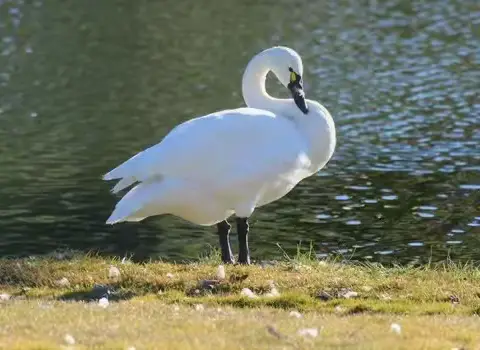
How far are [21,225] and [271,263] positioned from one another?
6.85 metres

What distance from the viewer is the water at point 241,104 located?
16.9m

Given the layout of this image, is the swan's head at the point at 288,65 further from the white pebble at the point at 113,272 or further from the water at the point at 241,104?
the water at the point at 241,104

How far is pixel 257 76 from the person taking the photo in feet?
40.9

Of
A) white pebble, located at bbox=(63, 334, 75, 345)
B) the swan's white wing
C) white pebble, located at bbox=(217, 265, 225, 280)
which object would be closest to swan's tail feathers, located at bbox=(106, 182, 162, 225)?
the swan's white wing

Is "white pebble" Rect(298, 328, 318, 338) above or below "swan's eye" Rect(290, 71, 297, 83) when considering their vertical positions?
below

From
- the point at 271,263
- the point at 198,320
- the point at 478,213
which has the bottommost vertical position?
the point at 478,213

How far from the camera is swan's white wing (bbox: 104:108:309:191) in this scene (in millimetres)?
10555

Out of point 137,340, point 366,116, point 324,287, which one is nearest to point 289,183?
point 324,287

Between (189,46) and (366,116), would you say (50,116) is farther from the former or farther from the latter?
(189,46)

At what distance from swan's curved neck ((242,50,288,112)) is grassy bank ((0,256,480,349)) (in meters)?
1.91

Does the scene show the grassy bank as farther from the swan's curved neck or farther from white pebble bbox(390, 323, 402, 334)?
the swan's curved neck

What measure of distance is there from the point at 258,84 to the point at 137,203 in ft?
8.83

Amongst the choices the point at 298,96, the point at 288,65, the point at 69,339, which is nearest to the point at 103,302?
the point at 69,339

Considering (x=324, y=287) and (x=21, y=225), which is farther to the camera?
(x=21, y=225)
